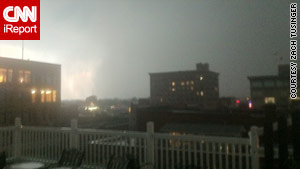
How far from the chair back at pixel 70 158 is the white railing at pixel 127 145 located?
0.96 feet

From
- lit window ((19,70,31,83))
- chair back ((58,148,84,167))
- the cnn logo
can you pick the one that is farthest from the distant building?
chair back ((58,148,84,167))

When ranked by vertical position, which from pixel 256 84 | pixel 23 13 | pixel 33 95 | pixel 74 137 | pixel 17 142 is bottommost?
pixel 17 142

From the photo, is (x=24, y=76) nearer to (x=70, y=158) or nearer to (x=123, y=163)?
(x=70, y=158)

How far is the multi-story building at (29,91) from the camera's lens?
38.2 m

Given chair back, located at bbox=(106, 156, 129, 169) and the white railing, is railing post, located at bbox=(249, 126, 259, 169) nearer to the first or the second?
the white railing

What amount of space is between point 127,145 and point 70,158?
160cm

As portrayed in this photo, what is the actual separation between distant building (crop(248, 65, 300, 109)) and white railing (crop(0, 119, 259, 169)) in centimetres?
5688

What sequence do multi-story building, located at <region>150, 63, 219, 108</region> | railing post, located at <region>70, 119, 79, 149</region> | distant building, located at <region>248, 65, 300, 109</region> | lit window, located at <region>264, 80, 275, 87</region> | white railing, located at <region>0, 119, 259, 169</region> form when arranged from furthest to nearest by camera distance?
1. multi-story building, located at <region>150, 63, 219, 108</region>
2. lit window, located at <region>264, 80, 275, 87</region>
3. distant building, located at <region>248, 65, 300, 109</region>
4. railing post, located at <region>70, 119, 79, 149</region>
5. white railing, located at <region>0, 119, 259, 169</region>

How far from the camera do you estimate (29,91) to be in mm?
42062

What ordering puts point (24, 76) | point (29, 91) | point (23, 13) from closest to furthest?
point (23, 13), point (24, 76), point (29, 91)

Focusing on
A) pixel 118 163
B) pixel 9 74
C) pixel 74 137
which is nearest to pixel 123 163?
pixel 118 163

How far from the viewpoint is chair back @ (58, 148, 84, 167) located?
6964 mm

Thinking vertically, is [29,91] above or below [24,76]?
below

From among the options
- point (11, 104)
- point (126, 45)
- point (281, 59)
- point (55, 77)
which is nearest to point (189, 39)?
point (126, 45)
